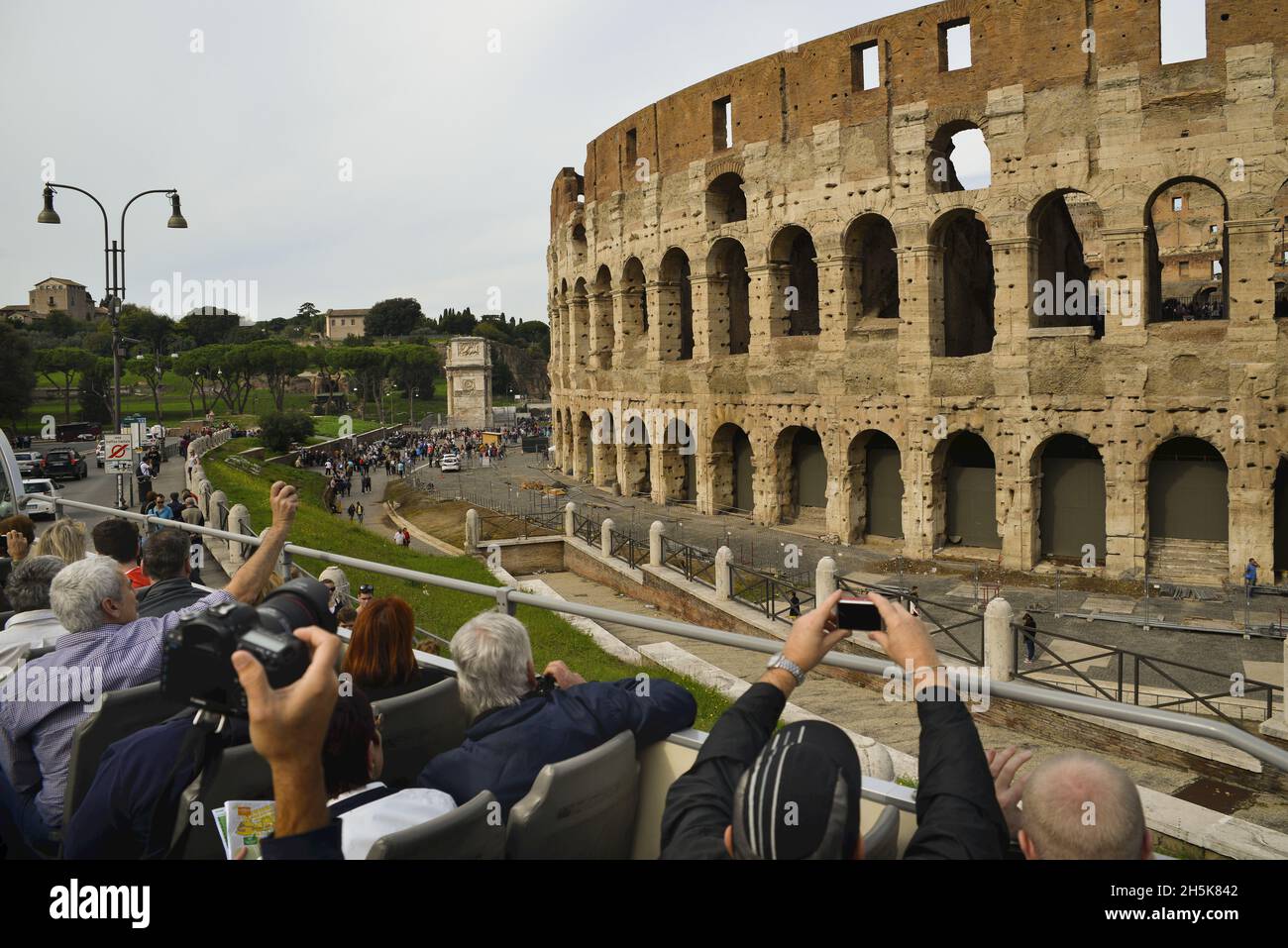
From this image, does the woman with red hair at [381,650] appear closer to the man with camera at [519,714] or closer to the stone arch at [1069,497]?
the man with camera at [519,714]

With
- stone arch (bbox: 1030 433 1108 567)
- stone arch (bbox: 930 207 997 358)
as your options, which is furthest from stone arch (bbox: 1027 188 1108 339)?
stone arch (bbox: 1030 433 1108 567)

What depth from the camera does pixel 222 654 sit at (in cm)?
273

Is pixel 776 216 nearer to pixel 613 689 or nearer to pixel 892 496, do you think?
pixel 892 496

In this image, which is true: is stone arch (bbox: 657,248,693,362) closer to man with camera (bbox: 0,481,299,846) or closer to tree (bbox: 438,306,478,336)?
man with camera (bbox: 0,481,299,846)

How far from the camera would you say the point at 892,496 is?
28.1 m

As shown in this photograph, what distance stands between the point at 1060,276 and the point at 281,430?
43.6m

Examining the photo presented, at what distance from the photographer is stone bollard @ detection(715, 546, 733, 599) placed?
67.9 ft

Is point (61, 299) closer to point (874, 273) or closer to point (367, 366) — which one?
point (367, 366)

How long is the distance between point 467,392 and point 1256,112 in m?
64.4

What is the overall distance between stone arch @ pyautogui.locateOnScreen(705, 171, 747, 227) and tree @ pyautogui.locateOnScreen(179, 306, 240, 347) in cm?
8619

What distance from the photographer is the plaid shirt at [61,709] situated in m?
4.22

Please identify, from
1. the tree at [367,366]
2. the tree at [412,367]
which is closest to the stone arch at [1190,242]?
the tree at [367,366]

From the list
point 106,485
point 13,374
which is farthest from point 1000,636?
point 13,374
